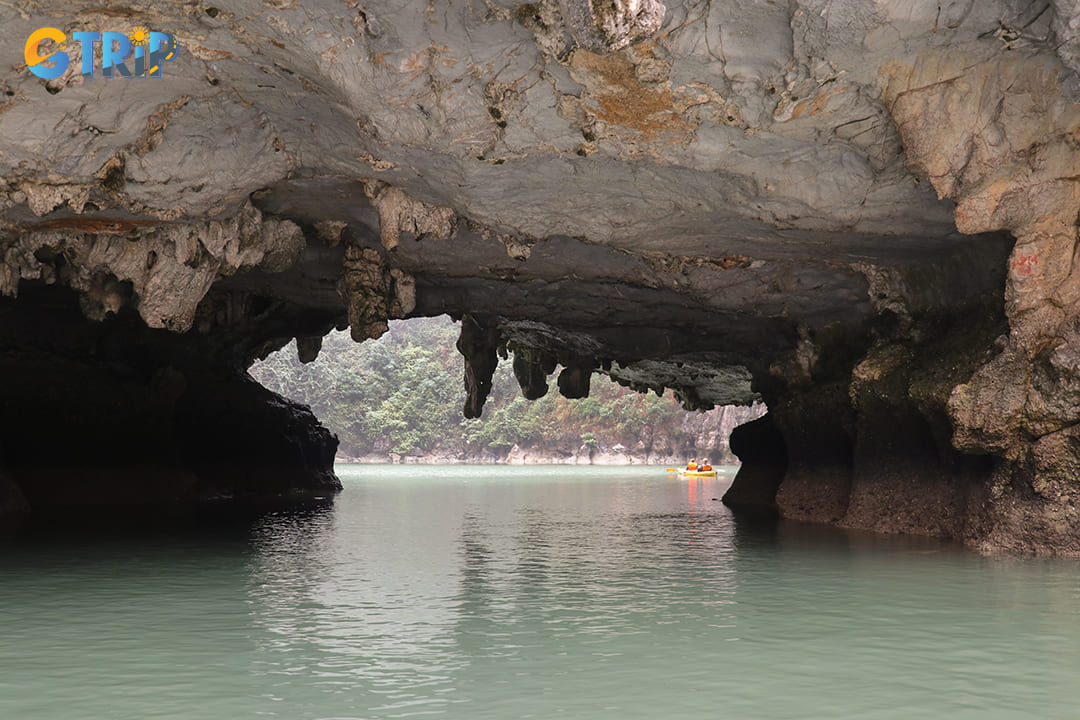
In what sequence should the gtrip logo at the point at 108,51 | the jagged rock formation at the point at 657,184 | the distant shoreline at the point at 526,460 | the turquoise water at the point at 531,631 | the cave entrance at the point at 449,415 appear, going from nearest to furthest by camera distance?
the turquoise water at the point at 531,631
the gtrip logo at the point at 108,51
the jagged rock formation at the point at 657,184
the distant shoreline at the point at 526,460
the cave entrance at the point at 449,415

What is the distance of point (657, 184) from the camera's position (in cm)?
1223

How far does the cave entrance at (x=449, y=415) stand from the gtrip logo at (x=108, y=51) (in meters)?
76.6

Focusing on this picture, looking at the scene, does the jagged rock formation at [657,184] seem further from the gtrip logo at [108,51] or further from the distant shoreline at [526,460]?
the distant shoreline at [526,460]

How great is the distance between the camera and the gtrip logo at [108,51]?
28.4 feet

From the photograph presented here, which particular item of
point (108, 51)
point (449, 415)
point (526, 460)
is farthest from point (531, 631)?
point (449, 415)

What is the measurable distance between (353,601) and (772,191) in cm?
729

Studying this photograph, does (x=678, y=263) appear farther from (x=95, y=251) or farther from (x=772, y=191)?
(x=95, y=251)

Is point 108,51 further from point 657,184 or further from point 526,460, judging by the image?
point 526,460

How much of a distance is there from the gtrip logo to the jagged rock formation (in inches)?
4.4

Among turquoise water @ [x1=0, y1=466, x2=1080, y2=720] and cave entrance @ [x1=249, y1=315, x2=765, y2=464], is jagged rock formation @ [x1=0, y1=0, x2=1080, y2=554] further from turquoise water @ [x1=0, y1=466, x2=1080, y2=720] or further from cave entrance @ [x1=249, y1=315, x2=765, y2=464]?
cave entrance @ [x1=249, y1=315, x2=765, y2=464]

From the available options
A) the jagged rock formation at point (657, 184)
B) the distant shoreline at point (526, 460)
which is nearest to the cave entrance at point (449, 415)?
the distant shoreline at point (526, 460)

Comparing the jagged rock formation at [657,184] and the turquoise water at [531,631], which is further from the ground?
the jagged rock formation at [657,184]

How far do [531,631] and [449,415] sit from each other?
87.0 metres

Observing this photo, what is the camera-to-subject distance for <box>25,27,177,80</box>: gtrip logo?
28.4 ft
